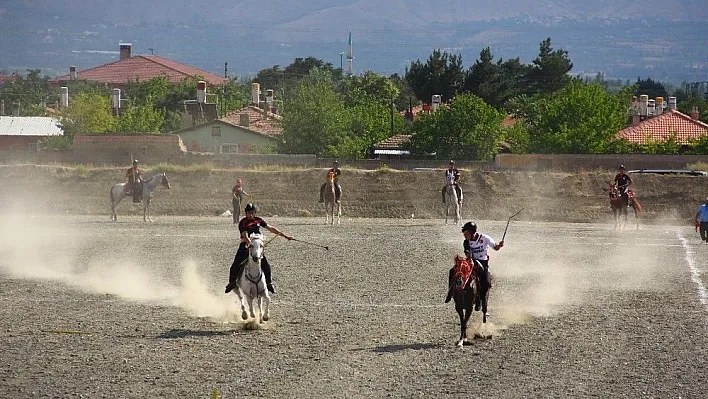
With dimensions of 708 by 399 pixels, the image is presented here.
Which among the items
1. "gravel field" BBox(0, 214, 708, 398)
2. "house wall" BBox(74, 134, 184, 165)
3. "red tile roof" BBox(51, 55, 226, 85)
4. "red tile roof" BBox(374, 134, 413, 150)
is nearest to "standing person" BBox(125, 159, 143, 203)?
"gravel field" BBox(0, 214, 708, 398)

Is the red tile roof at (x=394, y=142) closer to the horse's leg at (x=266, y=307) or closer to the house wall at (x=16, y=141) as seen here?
the house wall at (x=16, y=141)

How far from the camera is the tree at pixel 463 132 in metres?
76.2

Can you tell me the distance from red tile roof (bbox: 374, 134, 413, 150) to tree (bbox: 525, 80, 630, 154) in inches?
327

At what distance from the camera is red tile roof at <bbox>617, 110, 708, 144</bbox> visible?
81.2m

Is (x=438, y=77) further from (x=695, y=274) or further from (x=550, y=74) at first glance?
(x=695, y=274)

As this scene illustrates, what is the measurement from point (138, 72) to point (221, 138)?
69.0m

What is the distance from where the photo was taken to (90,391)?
15633 millimetres

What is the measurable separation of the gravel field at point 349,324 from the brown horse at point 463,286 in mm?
639

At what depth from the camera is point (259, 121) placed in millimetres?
93625

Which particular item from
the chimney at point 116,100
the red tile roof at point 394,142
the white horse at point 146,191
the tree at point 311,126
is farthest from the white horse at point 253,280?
the chimney at point 116,100

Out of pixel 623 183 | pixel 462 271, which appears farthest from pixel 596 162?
pixel 462 271

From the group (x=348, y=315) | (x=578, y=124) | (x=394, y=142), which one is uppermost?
(x=578, y=124)

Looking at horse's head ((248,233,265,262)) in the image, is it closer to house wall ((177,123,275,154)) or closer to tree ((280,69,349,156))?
tree ((280,69,349,156))

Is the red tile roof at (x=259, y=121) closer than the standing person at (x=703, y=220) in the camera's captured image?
No
